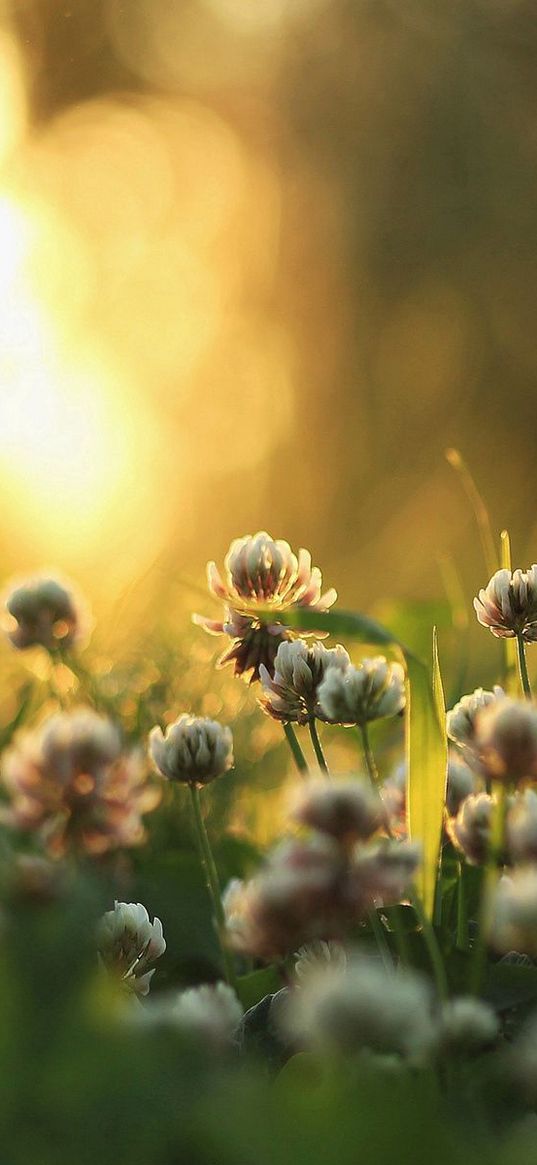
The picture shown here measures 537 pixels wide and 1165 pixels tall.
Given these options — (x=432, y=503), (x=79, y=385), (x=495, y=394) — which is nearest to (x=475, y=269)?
(x=495, y=394)

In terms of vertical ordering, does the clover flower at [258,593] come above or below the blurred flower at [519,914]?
above

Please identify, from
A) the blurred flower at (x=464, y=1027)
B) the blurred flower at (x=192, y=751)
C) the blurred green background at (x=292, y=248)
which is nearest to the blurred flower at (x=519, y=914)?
the blurred flower at (x=464, y=1027)

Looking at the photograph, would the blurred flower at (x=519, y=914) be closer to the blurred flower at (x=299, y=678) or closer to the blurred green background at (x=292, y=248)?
the blurred flower at (x=299, y=678)

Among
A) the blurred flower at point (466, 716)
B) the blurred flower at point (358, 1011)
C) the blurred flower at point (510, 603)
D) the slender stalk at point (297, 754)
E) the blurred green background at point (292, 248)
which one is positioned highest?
the blurred green background at point (292, 248)

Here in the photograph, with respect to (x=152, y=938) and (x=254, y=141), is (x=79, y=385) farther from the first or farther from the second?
(x=254, y=141)

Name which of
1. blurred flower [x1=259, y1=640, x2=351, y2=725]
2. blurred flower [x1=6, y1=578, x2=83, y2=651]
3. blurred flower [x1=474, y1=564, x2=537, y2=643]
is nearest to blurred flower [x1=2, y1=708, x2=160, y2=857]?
blurred flower [x1=259, y1=640, x2=351, y2=725]

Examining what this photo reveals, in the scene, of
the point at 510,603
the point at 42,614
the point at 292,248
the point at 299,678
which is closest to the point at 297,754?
the point at 299,678

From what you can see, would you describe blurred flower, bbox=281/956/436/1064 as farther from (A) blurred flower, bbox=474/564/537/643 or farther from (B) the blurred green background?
(B) the blurred green background
